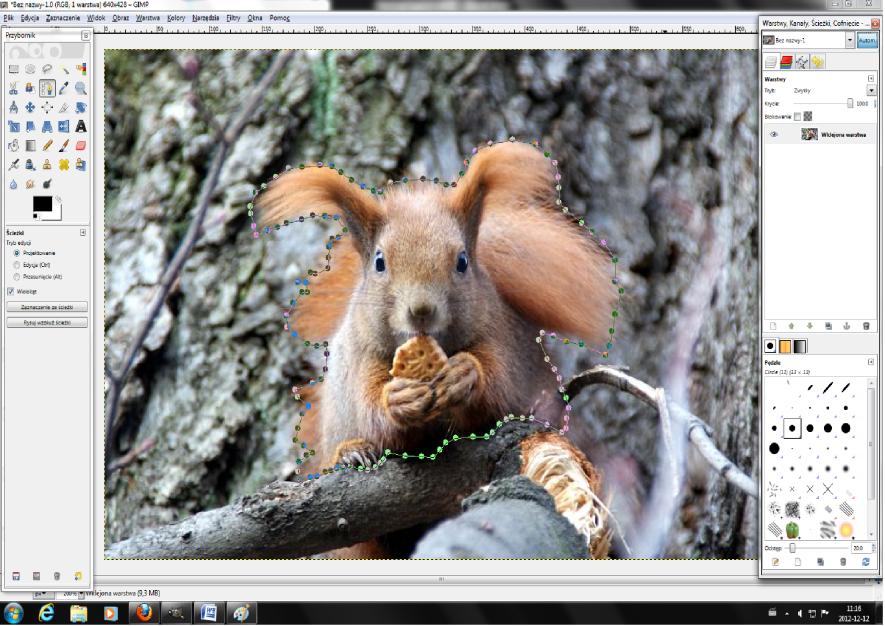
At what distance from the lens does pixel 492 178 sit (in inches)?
51.7

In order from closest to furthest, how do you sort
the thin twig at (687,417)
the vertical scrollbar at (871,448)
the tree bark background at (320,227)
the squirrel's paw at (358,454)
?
the thin twig at (687,417) → the vertical scrollbar at (871,448) → the squirrel's paw at (358,454) → the tree bark background at (320,227)

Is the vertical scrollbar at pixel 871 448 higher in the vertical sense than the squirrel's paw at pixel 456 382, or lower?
lower

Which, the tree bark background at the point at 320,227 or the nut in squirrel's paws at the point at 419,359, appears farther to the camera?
the tree bark background at the point at 320,227

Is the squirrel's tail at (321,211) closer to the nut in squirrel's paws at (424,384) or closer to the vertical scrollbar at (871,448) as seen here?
the nut in squirrel's paws at (424,384)

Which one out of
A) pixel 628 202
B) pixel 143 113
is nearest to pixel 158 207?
pixel 143 113

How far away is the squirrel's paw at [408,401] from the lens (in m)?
1.18

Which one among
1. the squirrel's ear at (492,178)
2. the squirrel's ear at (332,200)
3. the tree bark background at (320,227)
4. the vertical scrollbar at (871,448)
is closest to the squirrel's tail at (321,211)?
the squirrel's ear at (332,200)

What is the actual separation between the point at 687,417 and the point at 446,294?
15.0 inches

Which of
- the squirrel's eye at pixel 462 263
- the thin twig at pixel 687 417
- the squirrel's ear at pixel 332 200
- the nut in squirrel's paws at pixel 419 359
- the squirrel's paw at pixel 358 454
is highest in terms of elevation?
the squirrel's ear at pixel 332 200

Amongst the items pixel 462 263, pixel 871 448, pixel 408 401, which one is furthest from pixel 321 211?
pixel 871 448

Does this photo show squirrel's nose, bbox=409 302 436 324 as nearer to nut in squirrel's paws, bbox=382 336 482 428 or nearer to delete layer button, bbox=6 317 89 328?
nut in squirrel's paws, bbox=382 336 482 428

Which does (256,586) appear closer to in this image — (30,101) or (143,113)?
(30,101)

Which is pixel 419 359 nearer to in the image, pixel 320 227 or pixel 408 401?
pixel 408 401

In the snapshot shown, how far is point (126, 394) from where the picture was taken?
1729 mm
